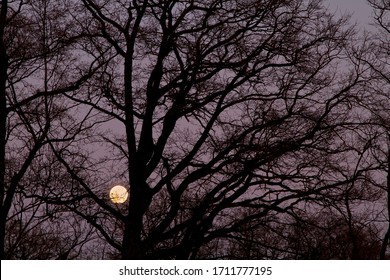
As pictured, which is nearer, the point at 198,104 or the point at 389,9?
the point at 198,104

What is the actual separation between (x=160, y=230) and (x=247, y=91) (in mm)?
3746

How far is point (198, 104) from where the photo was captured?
1819 cm

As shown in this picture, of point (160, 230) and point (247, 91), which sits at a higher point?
point (247, 91)

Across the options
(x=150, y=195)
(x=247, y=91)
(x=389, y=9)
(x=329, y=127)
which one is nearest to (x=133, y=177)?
(x=150, y=195)

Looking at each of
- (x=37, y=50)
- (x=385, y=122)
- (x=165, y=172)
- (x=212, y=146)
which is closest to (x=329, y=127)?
(x=385, y=122)

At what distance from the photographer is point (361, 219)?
19.7 m

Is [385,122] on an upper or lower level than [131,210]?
upper

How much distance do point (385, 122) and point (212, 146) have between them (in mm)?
3912

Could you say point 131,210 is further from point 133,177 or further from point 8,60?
point 8,60
